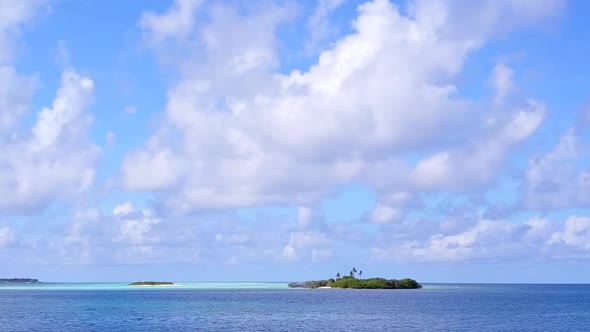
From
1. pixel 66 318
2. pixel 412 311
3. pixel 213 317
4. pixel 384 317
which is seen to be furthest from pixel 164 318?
pixel 412 311

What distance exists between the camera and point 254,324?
108 meters

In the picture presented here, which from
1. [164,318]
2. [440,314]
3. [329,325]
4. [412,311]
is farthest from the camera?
[412,311]

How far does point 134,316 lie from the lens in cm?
12569

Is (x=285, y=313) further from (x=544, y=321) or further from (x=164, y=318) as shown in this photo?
(x=544, y=321)

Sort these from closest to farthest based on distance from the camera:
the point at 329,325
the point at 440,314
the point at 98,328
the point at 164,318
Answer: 1. the point at 98,328
2. the point at 329,325
3. the point at 164,318
4. the point at 440,314

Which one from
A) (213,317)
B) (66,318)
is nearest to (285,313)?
(213,317)

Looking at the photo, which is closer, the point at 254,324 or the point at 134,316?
the point at 254,324

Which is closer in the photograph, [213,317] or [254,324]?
[254,324]

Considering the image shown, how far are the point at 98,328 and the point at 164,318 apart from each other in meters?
21.1

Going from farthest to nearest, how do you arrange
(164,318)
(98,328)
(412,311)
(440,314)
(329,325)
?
(412,311) < (440,314) < (164,318) < (329,325) < (98,328)

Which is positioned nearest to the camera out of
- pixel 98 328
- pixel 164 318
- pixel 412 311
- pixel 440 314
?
pixel 98 328

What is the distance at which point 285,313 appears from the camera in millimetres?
135750

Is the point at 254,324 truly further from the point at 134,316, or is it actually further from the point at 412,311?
the point at 412,311

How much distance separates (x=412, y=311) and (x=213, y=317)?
148ft
